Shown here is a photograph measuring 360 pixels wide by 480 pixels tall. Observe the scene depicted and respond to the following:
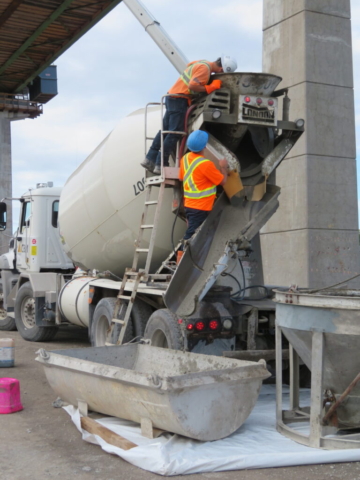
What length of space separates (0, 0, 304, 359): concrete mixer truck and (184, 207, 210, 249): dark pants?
90 mm

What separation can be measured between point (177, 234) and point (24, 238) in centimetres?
547

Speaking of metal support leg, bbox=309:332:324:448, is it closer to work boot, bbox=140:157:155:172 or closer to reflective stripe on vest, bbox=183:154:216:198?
reflective stripe on vest, bbox=183:154:216:198

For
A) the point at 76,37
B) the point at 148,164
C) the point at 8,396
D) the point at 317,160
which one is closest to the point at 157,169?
the point at 148,164

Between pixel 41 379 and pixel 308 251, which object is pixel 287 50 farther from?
pixel 41 379

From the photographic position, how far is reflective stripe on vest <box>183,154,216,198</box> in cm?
708

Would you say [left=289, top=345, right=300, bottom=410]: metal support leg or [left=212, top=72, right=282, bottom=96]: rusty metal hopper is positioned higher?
[left=212, top=72, right=282, bottom=96]: rusty metal hopper

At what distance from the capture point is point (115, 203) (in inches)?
341

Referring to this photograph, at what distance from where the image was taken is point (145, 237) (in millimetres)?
8352

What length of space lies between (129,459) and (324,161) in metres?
7.83

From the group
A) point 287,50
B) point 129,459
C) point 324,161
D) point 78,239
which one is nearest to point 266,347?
point 129,459

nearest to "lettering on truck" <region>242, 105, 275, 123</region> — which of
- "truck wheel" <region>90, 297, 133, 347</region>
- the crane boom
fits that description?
"truck wheel" <region>90, 297, 133, 347</region>

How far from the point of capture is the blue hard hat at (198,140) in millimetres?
6961

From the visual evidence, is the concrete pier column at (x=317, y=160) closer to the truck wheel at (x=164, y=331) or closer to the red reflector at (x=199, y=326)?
the truck wheel at (x=164, y=331)

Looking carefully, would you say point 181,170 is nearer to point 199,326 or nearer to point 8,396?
point 199,326
